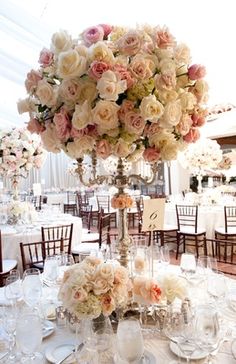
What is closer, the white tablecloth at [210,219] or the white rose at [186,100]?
the white rose at [186,100]

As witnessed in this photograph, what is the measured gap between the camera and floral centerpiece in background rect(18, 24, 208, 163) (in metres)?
1.26

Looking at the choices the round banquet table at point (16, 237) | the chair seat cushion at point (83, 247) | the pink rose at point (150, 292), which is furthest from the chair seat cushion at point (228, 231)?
the pink rose at point (150, 292)

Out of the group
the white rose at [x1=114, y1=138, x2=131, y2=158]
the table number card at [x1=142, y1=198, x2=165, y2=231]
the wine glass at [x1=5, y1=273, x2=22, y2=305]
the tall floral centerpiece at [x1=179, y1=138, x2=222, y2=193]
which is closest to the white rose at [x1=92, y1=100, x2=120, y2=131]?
the white rose at [x1=114, y1=138, x2=131, y2=158]

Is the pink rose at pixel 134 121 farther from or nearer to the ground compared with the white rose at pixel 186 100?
nearer to the ground

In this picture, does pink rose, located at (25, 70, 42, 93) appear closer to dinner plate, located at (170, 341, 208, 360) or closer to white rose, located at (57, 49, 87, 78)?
white rose, located at (57, 49, 87, 78)

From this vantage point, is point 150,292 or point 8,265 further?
point 8,265

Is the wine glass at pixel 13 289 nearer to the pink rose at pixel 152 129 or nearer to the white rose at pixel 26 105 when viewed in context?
the white rose at pixel 26 105

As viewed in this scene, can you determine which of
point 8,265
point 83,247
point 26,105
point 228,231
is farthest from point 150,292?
point 228,231

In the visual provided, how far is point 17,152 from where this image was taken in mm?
4488

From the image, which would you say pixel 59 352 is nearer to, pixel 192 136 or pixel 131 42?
pixel 192 136

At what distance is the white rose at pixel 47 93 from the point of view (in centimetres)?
133

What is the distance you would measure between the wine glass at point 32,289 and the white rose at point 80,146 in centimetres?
68

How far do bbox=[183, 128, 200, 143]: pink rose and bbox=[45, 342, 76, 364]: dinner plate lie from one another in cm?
93

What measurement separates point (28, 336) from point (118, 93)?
35.1 inches
